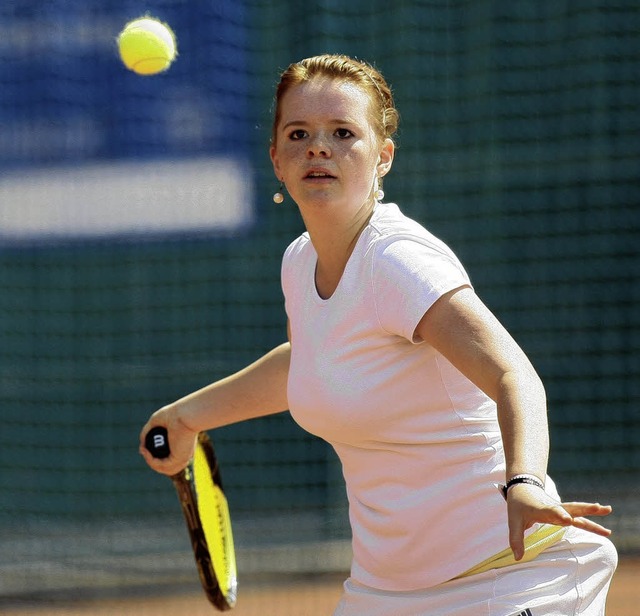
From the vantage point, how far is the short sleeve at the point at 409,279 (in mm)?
1780

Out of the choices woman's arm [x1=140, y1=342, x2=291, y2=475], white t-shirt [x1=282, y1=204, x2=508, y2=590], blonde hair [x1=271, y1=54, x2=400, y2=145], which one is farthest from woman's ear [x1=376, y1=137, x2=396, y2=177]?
woman's arm [x1=140, y1=342, x2=291, y2=475]

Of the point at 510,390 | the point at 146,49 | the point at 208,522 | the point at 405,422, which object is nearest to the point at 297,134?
the point at 405,422

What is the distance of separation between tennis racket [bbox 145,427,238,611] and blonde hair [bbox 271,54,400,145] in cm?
92

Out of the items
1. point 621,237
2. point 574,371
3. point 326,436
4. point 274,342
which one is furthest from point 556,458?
point 326,436

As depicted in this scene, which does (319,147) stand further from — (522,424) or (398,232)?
(522,424)

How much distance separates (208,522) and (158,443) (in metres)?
0.48

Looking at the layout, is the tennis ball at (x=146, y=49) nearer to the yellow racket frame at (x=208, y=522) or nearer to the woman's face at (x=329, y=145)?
the yellow racket frame at (x=208, y=522)

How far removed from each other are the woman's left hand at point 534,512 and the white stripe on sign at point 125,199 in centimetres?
411

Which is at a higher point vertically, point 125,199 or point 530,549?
point 125,199

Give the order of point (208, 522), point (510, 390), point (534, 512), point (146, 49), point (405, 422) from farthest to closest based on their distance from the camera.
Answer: point (146, 49) → point (208, 522) → point (405, 422) → point (510, 390) → point (534, 512)

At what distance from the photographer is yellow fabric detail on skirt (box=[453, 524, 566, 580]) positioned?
1864 millimetres

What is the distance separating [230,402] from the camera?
2.45 metres

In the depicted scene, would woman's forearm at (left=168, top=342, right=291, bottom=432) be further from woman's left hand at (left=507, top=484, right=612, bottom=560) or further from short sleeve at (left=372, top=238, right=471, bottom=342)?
woman's left hand at (left=507, top=484, right=612, bottom=560)

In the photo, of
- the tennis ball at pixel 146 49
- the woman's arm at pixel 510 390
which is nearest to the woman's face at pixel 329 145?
the woman's arm at pixel 510 390
